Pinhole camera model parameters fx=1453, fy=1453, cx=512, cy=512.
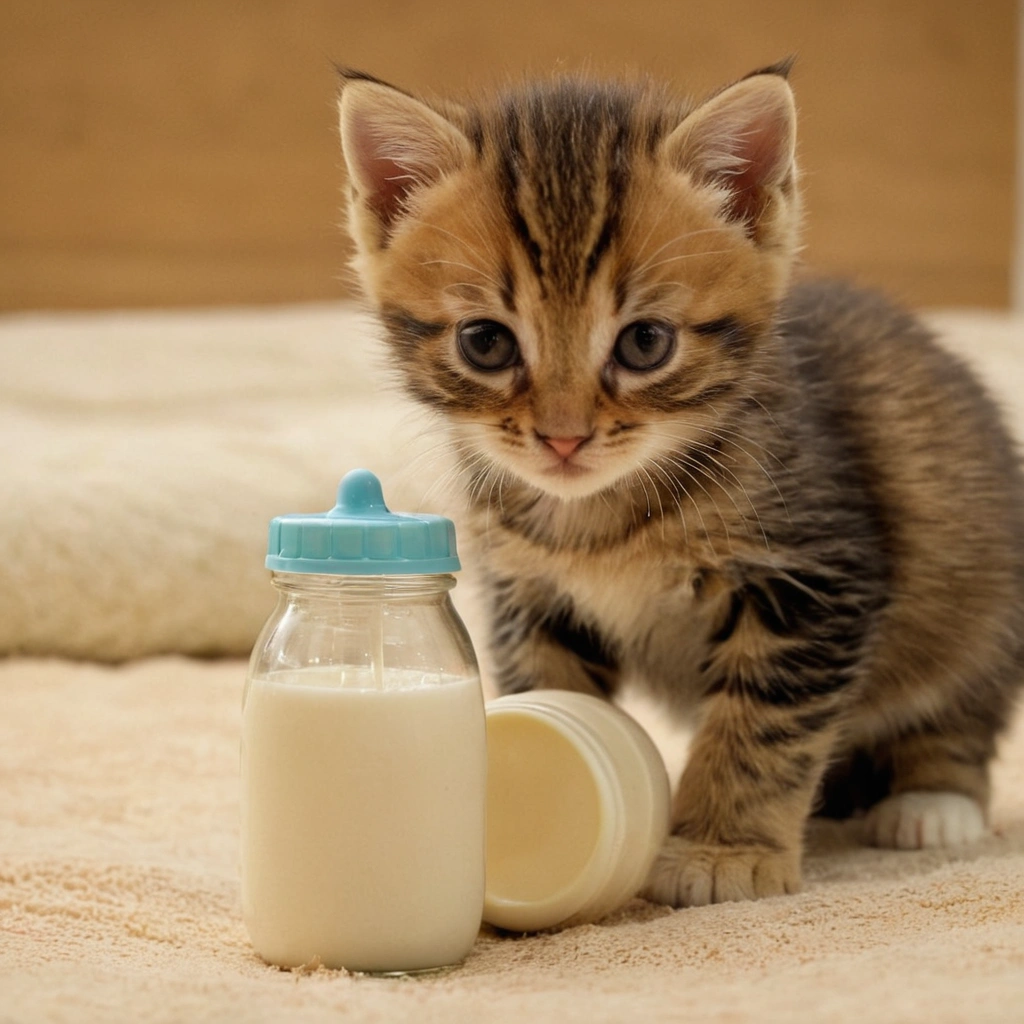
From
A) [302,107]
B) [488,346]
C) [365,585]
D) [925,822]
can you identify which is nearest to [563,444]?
[488,346]

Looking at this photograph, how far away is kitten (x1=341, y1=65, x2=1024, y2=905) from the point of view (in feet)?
4.15

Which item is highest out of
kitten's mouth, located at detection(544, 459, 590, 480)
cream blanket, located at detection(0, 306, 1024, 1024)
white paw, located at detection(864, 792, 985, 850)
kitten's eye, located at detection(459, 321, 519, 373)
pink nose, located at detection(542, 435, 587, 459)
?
kitten's eye, located at detection(459, 321, 519, 373)

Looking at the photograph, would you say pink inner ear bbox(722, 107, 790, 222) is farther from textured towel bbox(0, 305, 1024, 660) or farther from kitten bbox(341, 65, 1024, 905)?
textured towel bbox(0, 305, 1024, 660)

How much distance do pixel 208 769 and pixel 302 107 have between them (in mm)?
2498

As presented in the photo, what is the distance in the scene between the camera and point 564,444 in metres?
1.25

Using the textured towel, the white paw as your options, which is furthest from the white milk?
the white paw

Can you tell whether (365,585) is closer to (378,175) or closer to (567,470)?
(567,470)

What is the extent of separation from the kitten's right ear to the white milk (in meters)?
0.54

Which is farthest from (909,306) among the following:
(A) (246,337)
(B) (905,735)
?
(A) (246,337)

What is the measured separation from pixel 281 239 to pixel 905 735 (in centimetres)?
266

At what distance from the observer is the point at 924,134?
412 centimetres

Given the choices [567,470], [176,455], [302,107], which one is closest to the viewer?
[567,470]

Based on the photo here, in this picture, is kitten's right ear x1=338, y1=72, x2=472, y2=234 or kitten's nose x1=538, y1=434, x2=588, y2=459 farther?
kitten's right ear x1=338, y1=72, x2=472, y2=234

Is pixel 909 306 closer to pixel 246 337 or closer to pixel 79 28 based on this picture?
pixel 246 337
